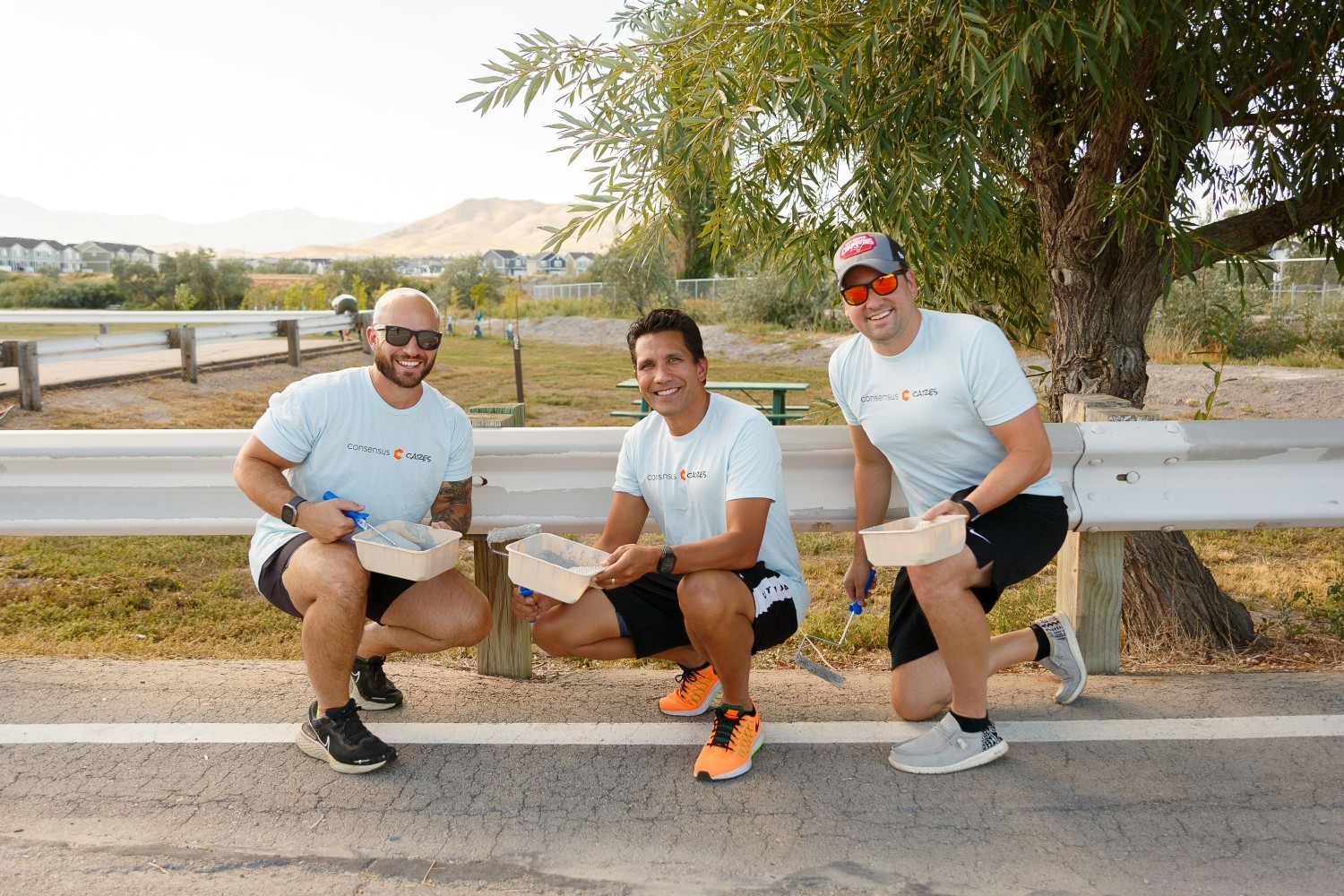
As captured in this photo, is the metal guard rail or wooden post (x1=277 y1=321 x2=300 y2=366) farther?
wooden post (x1=277 y1=321 x2=300 y2=366)

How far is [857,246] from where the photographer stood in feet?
11.5

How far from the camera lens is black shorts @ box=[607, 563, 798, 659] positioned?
3.50m

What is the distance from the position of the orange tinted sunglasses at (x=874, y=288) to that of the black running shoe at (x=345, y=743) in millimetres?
2005

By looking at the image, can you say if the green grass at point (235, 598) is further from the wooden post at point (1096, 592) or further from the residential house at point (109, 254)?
the residential house at point (109, 254)

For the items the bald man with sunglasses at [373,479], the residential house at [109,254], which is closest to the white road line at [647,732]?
the bald man with sunglasses at [373,479]

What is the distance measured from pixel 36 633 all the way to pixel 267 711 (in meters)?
1.98

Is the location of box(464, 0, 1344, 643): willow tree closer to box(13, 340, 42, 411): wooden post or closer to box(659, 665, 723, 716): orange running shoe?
box(659, 665, 723, 716): orange running shoe

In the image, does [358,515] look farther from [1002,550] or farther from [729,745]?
[1002,550]

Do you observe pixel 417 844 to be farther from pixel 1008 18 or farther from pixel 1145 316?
pixel 1145 316

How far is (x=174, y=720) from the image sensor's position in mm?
3568

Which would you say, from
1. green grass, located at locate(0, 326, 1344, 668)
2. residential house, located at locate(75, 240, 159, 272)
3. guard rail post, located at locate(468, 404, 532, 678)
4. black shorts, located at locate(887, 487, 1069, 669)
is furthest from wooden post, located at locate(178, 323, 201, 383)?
residential house, located at locate(75, 240, 159, 272)

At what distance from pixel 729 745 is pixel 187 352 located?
1450cm

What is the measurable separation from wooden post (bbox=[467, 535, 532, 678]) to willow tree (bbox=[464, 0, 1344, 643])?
131 cm

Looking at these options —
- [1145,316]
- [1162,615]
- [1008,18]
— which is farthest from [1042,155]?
[1162,615]
